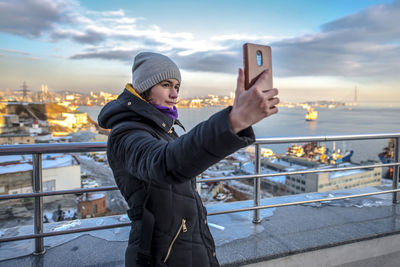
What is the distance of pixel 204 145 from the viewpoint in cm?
56

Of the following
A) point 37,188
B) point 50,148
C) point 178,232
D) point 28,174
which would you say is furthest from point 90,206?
point 178,232

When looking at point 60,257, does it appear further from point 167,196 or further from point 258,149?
point 258,149

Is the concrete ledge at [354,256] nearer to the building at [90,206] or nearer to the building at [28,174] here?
the building at [28,174]

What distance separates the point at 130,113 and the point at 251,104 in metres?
0.48

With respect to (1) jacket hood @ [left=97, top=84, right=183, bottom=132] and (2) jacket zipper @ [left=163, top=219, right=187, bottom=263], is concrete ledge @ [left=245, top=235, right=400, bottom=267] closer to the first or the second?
(2) jacket zipper @ [left=163, top=219, right=187, bottom=263]

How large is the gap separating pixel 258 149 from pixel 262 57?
1.68 m

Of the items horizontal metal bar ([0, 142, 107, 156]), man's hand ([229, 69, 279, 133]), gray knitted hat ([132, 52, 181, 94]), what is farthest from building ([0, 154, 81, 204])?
man's hand ([229, 69, 279, 133])

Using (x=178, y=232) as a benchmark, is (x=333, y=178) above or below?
below

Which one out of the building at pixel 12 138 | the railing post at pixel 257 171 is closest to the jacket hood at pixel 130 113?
the railing post at pixel 257 171

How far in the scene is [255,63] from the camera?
55cm

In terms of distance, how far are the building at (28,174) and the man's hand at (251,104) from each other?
22.4 feet

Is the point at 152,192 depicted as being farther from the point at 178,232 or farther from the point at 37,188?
the point at 37,188

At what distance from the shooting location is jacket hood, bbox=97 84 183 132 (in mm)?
882

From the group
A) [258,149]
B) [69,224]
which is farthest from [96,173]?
[258,149]
